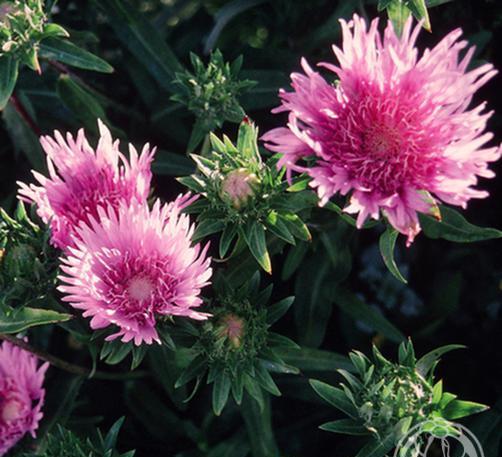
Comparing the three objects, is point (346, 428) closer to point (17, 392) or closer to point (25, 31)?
point (17, 392)

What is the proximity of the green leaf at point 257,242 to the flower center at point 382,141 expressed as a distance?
0.75 ft

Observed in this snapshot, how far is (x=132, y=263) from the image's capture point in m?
1.38

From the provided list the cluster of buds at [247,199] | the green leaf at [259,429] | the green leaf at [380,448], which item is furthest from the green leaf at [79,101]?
the green leaf at [380,448]

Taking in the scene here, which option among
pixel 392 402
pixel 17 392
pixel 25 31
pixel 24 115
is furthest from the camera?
pixel 24 115

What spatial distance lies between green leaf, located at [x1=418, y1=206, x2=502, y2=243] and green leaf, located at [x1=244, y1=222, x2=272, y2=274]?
0.31 metres

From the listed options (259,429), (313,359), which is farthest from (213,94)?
(259,429)

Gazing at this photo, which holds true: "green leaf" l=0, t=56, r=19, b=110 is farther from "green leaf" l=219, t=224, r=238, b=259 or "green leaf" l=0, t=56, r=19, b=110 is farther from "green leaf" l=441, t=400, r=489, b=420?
"green leaf" l=441, t=400, r=489, b=420

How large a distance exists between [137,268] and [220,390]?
0.86 feet

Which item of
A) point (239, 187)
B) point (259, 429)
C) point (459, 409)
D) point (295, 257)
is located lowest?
point (259, 429)

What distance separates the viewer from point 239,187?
51.1 inches

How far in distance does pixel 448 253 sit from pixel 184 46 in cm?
94

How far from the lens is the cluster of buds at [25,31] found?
1474mm

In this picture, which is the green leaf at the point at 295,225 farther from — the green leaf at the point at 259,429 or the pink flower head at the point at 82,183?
the green leaf at the point at 259,429

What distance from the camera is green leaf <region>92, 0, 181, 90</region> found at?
1.90 m
